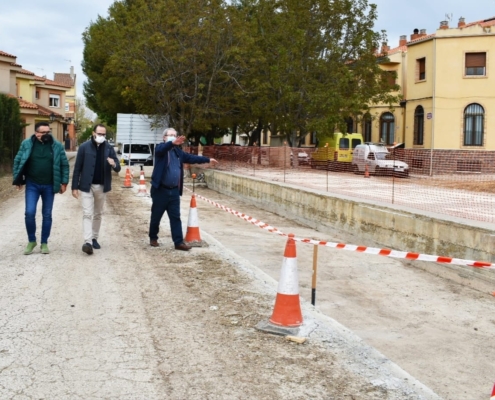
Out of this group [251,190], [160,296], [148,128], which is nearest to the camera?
[160,296]

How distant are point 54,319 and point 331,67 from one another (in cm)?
2649

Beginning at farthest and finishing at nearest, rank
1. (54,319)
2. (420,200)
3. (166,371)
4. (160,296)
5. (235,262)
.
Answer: (420,200), (235,262), (160,296), (54,319), (166,371)

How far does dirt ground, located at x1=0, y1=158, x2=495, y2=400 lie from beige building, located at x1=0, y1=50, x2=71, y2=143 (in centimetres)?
1928

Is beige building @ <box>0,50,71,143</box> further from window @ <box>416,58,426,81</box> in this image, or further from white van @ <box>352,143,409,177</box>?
window @ <box>416,58,426,81</box>

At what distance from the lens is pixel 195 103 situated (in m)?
30.2

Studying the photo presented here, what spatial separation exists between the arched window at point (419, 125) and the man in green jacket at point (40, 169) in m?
28.9

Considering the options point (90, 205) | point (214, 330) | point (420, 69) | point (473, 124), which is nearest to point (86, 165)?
point (90, 205)

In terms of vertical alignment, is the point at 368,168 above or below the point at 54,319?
above

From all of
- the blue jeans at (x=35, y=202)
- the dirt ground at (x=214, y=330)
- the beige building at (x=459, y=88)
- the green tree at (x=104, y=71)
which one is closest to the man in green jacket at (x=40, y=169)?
the blue jeans at (x=35, y=202)

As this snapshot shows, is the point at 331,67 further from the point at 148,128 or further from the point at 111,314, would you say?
the point at 111,314

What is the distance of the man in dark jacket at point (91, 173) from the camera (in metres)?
8.96

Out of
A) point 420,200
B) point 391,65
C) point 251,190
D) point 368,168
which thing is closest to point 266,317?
point 420,200

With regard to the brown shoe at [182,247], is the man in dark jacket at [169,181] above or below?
above

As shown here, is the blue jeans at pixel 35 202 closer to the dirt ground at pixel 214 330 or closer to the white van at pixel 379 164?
the dirt ground at pixel 214 330
